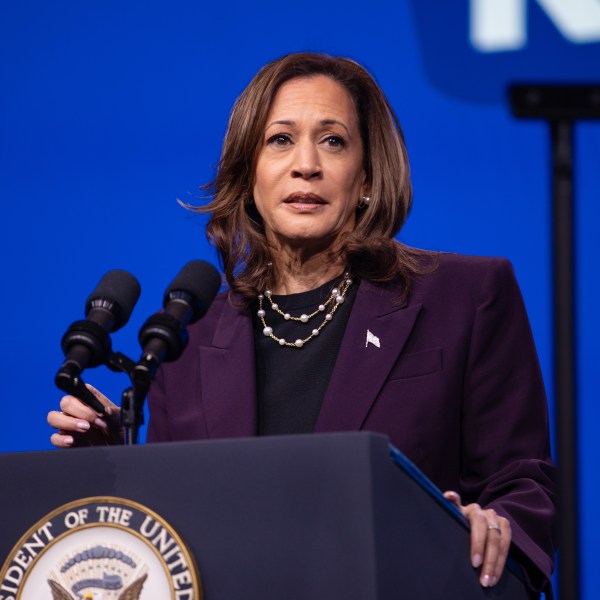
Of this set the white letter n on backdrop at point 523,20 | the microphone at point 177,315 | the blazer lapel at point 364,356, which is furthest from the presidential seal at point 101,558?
the white letter n on backdrop at point 523,20

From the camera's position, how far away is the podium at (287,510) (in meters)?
1.07

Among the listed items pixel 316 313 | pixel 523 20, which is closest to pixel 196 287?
pixel 316 313

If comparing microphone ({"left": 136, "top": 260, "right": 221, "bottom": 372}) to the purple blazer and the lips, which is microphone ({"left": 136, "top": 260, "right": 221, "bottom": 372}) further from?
the lips

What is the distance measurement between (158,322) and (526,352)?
0.68 meters

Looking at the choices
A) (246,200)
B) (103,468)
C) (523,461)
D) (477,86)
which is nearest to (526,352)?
(523,461)

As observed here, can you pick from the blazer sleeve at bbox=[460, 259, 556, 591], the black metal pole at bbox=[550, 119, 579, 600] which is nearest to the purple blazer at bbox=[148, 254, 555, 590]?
the blazer sleeve at bbox=[460, 259, 556, 591]

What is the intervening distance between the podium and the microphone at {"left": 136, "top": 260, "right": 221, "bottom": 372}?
0.17 m

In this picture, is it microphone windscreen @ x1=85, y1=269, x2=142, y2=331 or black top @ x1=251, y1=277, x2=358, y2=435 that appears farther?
black top @ x1=251, y1=277, x2=358, y2=435

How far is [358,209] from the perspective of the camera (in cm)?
207

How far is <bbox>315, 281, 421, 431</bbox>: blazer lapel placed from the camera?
5.57ft

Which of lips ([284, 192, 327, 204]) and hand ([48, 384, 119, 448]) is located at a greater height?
lips ([284, 192, 327, 204])

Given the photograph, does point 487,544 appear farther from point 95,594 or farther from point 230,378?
point 230,378

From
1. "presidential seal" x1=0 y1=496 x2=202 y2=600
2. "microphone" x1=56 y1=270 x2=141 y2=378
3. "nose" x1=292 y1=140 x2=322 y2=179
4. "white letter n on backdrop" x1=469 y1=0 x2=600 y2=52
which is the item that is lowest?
"presidential seal" x1=0 y1=496 x2=202 y2=600

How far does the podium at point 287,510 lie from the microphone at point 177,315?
0.17 meters
